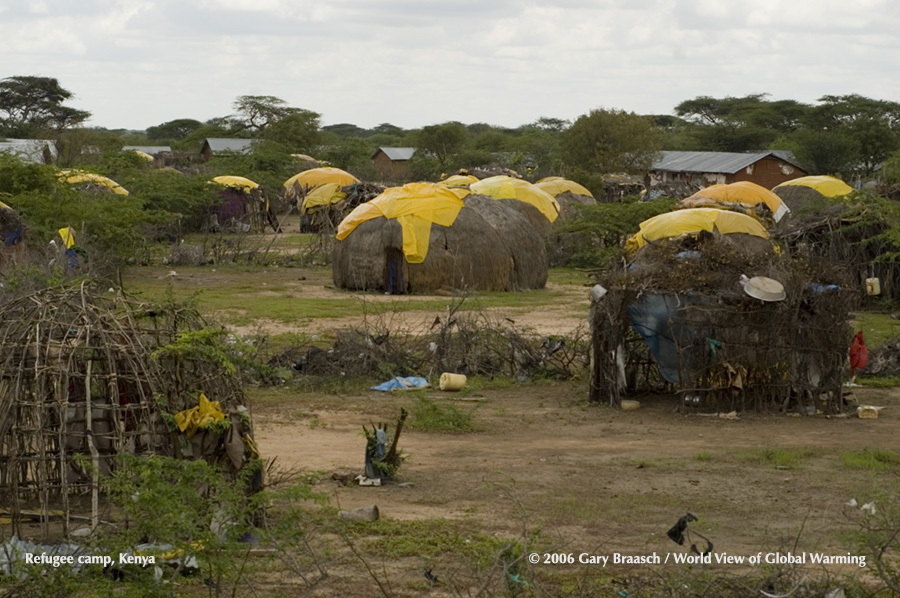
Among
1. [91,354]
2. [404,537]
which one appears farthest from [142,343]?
[404,537]

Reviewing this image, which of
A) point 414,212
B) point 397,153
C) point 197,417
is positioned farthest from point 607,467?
point 397,153

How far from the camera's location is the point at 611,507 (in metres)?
9.21

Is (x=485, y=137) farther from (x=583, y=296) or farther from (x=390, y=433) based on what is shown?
(x=390, y=433)

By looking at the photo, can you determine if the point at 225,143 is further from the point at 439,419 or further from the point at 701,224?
the point at 439,419

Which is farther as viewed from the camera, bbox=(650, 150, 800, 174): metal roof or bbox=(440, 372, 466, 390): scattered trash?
bbox=(650, 150, 800, 174): metal roof

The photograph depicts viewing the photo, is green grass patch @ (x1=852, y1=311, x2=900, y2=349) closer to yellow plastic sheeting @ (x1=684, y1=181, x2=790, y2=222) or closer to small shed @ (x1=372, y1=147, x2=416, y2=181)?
yellow plastic sheeting @ (x1=684, y1=181, x2=790, y2=222)

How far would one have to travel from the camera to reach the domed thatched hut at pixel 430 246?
914 inches

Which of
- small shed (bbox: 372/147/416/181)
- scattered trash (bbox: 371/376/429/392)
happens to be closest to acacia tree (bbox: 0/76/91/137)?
small shed (bbox: 372/147/416/181)

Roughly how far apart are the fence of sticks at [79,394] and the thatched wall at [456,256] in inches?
577

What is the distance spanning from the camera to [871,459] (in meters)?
10.7

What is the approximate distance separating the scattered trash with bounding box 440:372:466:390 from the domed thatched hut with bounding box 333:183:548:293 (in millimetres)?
8890

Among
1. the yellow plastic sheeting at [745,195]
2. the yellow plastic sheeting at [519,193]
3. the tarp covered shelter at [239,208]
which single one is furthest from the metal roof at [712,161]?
the tarp covered shelter at [239,208]

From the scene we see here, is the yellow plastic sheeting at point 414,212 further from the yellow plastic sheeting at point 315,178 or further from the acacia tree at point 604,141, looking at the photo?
the acacia tree at point 604,141

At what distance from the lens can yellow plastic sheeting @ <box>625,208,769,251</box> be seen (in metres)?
22.8
